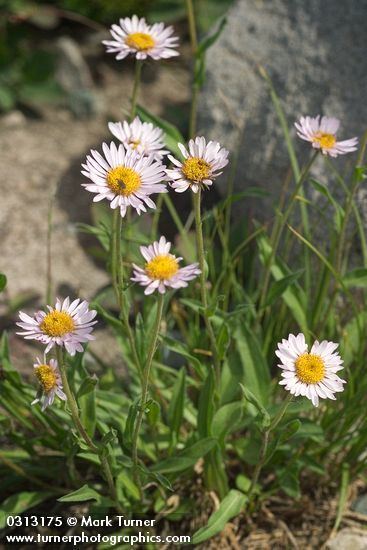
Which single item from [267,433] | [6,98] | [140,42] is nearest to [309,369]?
[267,433]

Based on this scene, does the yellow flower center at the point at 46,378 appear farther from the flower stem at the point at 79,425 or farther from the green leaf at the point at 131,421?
the green leaf at the point at 131,421

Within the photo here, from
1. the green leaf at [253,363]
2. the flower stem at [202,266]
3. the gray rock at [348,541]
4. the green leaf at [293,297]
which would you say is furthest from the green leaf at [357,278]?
the gray rock at [348,541]

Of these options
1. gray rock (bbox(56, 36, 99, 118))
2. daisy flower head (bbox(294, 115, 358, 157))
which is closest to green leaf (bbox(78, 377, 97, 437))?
daisy flower head (bbox(294, 115, 358, 157))

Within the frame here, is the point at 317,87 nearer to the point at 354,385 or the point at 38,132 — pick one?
the point at 354,385

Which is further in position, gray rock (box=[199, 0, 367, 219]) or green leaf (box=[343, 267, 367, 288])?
gray rock (box=[199, 0, 367, 219])

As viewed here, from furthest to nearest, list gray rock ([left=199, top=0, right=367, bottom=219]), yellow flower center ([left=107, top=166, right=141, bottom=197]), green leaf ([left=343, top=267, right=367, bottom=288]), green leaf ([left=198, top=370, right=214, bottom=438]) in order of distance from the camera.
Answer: gray rock ([left=199, top=0, right=367, bottom=219])
green leaf ([left=343, top=267, right=367, bottom=288])
green leaf ([left=198, top=370, right=214, bottom=438])
yellow flower center ([left=107, top=166, right=141, bottom=197])

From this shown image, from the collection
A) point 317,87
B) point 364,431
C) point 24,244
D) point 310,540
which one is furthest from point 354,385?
point 24,244

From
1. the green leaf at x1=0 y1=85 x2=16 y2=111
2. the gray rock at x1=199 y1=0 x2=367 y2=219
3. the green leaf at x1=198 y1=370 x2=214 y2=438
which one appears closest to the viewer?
the green leaf at x1=198 y1=370 x2=214 y2=438

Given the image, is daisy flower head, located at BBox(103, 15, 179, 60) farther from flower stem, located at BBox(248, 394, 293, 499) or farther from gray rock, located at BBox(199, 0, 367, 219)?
flower stem, located at BBox(248, 394, 293, 499)
